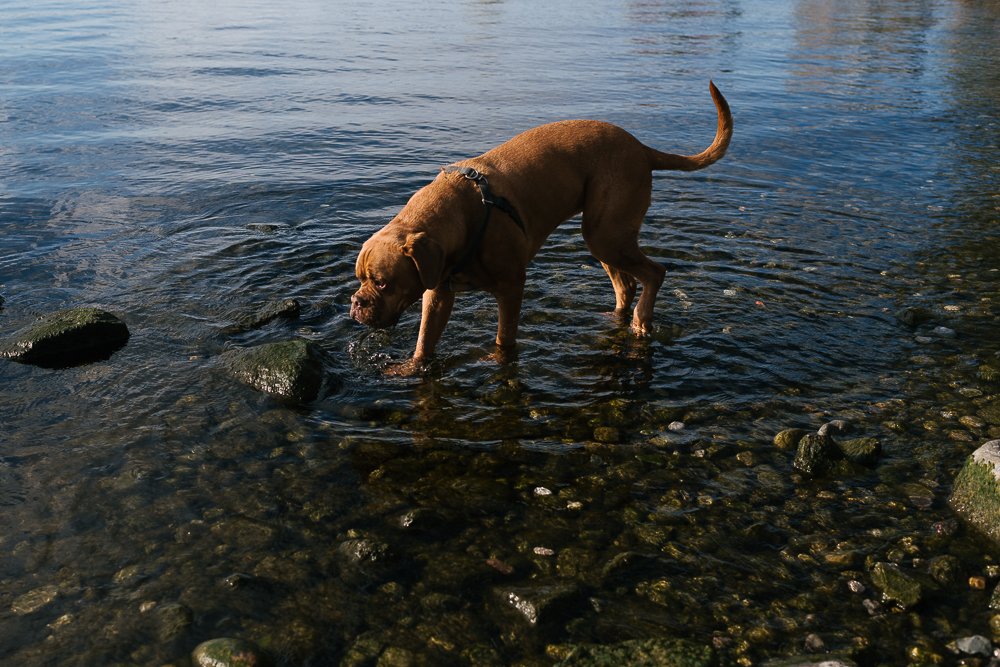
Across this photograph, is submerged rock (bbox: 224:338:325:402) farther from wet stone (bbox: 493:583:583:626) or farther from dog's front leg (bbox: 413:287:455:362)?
wet stone (bbox: 493:583:583:626)

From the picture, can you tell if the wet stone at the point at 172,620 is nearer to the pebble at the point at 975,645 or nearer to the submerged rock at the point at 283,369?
the submerged rock at the point at 283,369

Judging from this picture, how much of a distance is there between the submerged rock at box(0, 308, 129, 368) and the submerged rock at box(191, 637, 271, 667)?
3244 millimetres

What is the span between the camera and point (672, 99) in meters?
16.0

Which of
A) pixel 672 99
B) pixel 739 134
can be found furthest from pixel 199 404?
pixel 672 99

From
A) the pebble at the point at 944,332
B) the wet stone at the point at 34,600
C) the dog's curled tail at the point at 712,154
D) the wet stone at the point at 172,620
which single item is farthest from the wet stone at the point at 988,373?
the wet stone at the point at 34,600

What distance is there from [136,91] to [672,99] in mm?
10308

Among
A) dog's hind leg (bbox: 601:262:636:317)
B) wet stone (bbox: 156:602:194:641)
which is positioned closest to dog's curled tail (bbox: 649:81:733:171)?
dog's hind leg (bbox: 601:262:636:317)

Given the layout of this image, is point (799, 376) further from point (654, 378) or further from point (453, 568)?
point (453, 568)

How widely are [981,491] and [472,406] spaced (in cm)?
294

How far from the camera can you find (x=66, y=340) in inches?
232

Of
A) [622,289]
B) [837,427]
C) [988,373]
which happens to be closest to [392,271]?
[622,289]

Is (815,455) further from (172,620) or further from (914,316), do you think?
(172,620)

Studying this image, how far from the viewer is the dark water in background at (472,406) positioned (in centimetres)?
365

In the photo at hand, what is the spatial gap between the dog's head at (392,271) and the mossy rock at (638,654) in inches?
99.3
